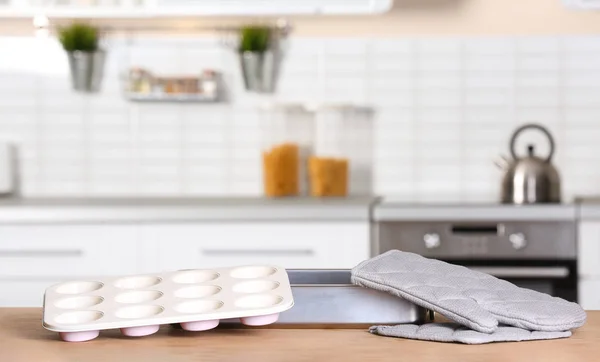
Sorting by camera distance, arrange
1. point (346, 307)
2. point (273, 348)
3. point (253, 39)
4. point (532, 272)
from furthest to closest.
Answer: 1. point (253, 39)
2. point (532, 272)
3. point (346, 307)
4. point (273, 348)

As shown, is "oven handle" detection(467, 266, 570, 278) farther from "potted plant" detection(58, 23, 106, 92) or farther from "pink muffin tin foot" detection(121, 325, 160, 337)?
"pink muffin tin foot" detection(121, 325, 160, 337)

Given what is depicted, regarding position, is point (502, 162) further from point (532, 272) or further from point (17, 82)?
point (17, 82)

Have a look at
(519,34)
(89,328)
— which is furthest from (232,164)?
(89,328)

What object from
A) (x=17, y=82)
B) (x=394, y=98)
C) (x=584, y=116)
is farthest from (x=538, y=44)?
(x=17, y=82)

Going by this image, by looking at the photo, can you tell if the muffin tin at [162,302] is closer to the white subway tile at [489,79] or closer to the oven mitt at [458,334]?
the oven mitt at [458,334]

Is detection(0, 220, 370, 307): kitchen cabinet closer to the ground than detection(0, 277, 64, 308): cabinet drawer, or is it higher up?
higher up

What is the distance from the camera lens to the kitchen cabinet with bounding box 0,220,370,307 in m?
3.33

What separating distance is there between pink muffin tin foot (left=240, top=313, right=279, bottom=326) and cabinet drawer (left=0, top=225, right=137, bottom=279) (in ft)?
6.96

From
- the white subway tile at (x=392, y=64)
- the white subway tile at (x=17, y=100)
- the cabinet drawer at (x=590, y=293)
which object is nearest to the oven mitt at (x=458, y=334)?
the cabinet drawer at (x=590, y=293)

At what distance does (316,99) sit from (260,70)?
0.26m

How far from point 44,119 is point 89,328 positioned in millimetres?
2878

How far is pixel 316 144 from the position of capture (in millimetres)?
3980

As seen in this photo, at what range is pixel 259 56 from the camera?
153 inches

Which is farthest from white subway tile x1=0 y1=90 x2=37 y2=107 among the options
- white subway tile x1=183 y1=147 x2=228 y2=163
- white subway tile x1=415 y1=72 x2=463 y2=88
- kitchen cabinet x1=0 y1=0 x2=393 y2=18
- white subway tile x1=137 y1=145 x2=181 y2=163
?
white subway tile x1=415 y1=72 x2=463 y2=88
